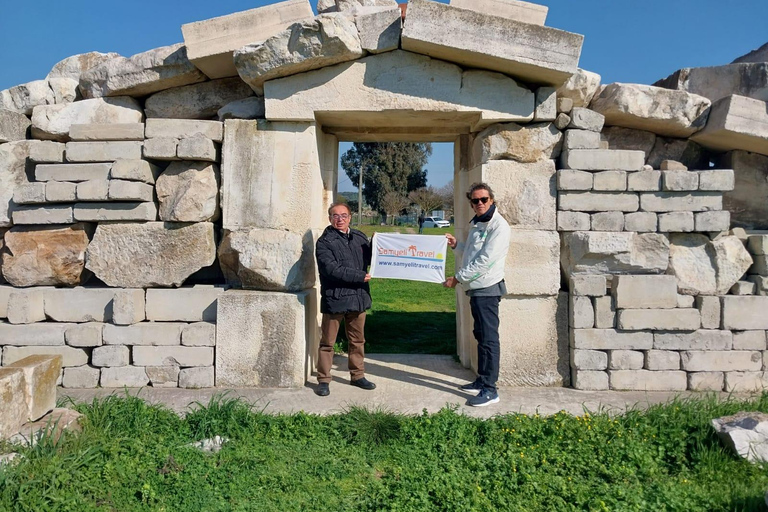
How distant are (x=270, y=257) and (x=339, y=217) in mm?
710

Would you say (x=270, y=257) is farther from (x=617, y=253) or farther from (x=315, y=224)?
(x=617, y=253)

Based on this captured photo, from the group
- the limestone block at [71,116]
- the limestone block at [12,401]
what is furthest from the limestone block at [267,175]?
the limestone block at [12,401]

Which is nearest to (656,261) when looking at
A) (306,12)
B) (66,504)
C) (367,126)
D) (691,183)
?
(691,183)

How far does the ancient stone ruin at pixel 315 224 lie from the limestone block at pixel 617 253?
0.05 feet

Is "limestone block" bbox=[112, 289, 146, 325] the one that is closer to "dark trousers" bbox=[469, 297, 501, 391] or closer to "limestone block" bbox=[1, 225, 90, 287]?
"limestone block" bbox=[1, 225, 90, 287]

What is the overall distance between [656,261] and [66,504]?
4636mm

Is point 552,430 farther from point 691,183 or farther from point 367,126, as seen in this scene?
point 367,126

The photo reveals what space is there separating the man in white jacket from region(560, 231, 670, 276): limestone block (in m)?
0.77

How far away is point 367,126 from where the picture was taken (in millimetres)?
5059

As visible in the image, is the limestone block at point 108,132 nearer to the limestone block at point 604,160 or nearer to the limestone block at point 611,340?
the limestone block at point 604,160

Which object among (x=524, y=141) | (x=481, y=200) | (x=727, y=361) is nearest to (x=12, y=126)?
(x=481, y=200)

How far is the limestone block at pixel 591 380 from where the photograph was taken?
429 cm

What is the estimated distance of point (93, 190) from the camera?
439 cm

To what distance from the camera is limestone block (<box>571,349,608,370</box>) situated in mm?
4285
